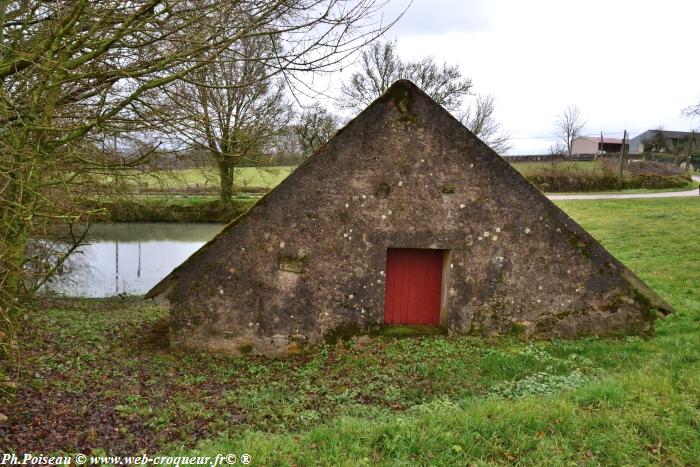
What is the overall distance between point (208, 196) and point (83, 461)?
2697cm

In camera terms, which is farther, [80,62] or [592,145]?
[592,145]

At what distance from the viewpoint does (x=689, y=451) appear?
14.8ft

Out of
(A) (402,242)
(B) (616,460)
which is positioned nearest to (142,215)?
(A) (402,242)

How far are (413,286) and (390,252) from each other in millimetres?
691

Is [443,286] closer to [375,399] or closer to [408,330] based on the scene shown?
[408,330]

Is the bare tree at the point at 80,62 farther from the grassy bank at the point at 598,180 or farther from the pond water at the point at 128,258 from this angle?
the grassy bank at the point at 598,180

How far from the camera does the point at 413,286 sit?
814 centimetres

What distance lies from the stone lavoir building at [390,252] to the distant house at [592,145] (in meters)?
67.0

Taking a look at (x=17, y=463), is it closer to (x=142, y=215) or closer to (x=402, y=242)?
(x=402, y=242)

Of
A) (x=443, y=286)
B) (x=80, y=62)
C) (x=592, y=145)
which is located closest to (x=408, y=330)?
(x=443, y=286)

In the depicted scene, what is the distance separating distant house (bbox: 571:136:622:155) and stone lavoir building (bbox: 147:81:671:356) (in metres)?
67.0

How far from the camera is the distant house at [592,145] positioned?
68794 mm

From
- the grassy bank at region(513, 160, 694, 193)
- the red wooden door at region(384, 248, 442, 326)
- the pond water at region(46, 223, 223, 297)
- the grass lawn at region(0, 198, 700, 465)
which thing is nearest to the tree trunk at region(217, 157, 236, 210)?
the pond water at region(46, 223, 223, 297)

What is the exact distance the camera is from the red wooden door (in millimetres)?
8031
